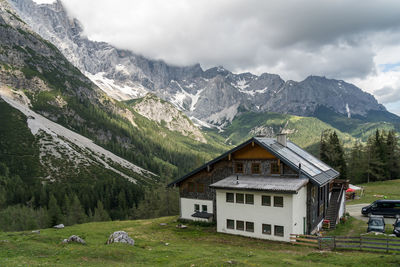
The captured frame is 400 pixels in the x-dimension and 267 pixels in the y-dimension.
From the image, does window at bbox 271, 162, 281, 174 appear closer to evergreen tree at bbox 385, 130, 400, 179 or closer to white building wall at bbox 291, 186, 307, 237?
white building wall at bbox 291, 186, 307, 237

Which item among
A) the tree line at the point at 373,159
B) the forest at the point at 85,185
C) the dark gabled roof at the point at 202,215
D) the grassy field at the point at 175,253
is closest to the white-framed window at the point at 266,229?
the grassy field at the point at 175,253

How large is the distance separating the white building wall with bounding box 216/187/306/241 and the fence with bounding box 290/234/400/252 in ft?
5.71

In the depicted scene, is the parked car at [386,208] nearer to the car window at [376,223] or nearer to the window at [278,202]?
the car window at [376,223]

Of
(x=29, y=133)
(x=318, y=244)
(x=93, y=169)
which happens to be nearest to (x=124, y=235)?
(x=318, y=244)

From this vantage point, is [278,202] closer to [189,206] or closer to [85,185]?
[189,206]

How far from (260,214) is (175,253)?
41.2ft

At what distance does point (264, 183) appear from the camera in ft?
105

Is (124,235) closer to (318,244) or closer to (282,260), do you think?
(282,260)

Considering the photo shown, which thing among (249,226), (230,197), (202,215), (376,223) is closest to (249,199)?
(230,197)

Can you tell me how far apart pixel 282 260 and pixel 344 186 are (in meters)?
28.4

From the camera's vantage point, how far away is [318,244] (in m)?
26.6

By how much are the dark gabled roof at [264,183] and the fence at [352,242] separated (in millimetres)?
5265

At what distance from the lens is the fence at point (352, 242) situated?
2320 centimetres

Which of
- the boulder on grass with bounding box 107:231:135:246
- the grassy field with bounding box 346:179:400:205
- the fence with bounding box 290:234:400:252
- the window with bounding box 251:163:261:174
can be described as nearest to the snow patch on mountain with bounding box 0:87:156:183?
the grassy field with bounding box 346:179:400:205
